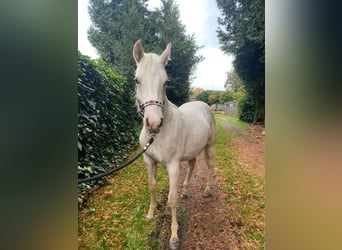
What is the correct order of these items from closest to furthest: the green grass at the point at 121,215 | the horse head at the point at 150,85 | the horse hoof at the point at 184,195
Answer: the horse head at the point at 150,85, the green grass at the point at 121,215, the horse hoof at the point at 184,195

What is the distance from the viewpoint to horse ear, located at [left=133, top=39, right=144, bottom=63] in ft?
2.96

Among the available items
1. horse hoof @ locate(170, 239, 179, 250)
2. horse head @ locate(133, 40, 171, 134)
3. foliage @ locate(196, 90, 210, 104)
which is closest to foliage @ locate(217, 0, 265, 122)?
foliage @ locate(196, 90, 210, 104)

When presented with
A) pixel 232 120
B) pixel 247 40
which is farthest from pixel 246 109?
pixel 247 40

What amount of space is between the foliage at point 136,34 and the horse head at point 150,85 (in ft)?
0.27

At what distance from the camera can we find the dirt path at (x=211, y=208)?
971mm

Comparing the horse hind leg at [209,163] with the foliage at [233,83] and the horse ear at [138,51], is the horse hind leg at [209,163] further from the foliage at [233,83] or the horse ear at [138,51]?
the horse ear at [138,51]

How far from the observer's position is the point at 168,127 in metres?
1.02

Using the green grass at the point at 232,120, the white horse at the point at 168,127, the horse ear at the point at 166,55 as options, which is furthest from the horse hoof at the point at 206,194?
the horse ear at the point at 166,55

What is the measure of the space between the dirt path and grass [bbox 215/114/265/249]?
0.9 inches

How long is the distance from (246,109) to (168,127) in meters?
0.36
